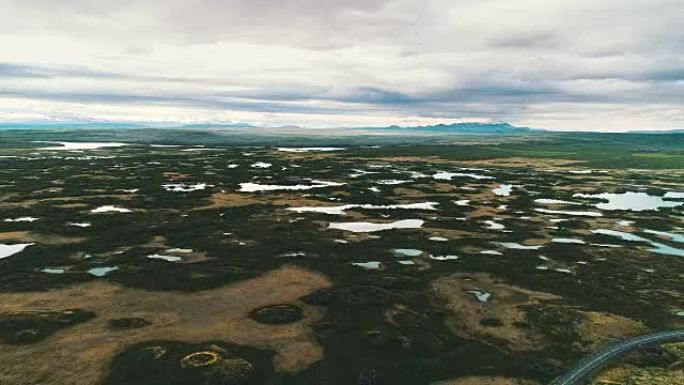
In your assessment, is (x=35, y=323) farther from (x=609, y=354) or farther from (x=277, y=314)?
(x=609, y=354)

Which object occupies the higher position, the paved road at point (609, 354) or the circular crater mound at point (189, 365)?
the paved road at point (609, 354)

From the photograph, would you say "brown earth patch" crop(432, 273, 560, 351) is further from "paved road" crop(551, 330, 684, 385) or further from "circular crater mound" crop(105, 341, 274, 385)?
"circular crater mound" crop(105, 341, 274, 385)

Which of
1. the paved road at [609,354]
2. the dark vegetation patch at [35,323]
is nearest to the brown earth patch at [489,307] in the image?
the paved road at [609,354]

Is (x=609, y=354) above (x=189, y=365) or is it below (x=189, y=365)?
above

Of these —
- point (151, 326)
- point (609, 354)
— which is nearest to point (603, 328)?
point (609, 354)

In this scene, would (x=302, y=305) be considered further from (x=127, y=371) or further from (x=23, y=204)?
(x=23, y=204)

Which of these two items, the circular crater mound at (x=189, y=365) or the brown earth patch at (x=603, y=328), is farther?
the brown earth patch at (x=603, y=328)

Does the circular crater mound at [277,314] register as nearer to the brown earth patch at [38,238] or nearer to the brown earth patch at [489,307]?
the brown earth patch at [489,307]

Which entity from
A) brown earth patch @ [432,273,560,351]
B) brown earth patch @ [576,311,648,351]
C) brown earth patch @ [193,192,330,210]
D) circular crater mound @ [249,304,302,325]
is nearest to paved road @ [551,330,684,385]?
brown earth patch @ [576,311,648,351]
